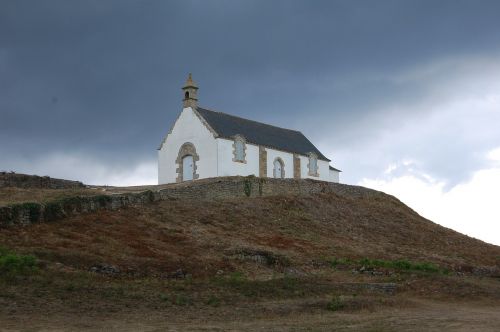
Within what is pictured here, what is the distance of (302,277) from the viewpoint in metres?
23.2

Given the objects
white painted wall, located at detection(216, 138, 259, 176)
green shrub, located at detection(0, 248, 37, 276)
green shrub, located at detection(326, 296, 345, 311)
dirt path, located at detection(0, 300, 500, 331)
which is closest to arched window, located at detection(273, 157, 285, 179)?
white painted wall, located at detection(216, 138, 259, 176)

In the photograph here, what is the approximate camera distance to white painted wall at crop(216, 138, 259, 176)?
1688 inches

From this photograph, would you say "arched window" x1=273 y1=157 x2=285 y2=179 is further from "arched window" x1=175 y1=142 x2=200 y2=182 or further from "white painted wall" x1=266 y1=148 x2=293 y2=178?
"arched window" x1=175 y1=142 x2=200 y2=182

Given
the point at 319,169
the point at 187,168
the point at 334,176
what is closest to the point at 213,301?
the point at 187,168

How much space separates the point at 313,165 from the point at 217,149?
10.1 meters

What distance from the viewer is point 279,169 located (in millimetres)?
47219

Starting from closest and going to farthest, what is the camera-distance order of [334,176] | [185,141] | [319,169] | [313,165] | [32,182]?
1. [32,182]
2. [185,141]
3. [313,165]
4. [319,169]
5. [334,176]

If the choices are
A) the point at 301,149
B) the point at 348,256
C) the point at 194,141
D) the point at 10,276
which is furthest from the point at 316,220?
the point at 10,276

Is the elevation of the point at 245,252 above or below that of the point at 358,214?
below

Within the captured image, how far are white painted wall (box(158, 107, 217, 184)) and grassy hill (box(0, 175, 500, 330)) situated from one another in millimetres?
6833

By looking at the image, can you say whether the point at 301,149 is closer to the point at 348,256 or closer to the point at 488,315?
the point at 348,256

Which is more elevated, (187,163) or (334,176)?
(334,176)

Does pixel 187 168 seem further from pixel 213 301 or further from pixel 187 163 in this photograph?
pixel 213 301

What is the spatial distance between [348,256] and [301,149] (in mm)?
21990
